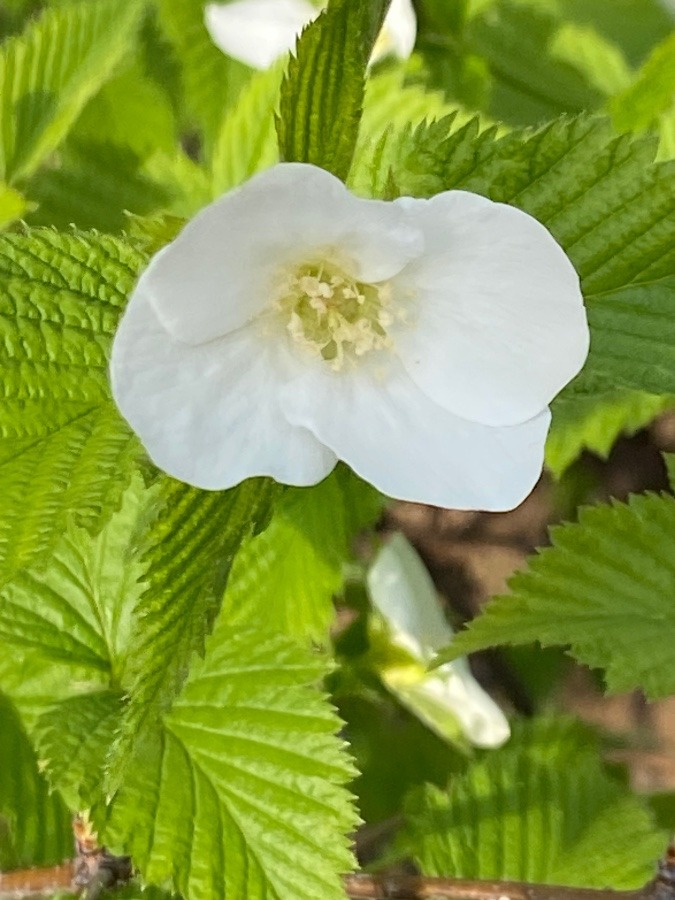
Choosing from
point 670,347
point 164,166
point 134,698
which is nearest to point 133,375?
point 134,698

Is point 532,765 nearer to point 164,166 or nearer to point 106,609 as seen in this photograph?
point 106,609

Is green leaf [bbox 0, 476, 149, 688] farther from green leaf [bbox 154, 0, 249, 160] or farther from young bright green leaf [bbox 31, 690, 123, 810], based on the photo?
green leaf [bbox 154, 0, 249, 160]

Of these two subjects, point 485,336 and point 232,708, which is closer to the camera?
point 485,336

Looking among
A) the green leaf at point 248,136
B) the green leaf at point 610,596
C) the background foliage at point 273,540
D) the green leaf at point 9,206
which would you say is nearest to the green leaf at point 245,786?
the background foliage at point 273,540

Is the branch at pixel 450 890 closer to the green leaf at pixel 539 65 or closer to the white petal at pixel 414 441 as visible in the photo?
the white petal at pixel 414 441

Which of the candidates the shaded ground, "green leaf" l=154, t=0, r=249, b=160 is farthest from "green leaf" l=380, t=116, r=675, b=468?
the shaded ground

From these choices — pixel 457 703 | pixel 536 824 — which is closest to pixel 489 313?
→ pixel 457 703
